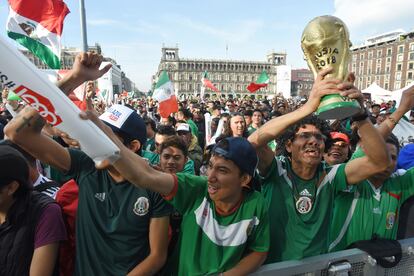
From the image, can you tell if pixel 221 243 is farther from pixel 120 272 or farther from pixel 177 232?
pixel 120 272

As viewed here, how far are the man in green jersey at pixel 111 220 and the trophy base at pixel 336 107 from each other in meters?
1.00

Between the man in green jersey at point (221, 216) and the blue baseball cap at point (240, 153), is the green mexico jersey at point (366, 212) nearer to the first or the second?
the man in green jersey at point (221, 216)

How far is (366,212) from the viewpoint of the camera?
7.27 feet

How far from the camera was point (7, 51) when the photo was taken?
1.20 m

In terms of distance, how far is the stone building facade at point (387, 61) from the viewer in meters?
67.2

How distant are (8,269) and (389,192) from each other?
2397mm

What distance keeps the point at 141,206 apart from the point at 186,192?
263 mm

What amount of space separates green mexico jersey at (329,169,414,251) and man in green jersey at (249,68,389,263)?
159 millimetres

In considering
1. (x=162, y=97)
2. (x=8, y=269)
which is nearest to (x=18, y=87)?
(x=8, y=269)

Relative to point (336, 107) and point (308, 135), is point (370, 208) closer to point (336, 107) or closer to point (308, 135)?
point (308, 135)

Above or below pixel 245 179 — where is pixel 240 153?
above

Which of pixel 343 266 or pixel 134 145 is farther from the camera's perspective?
pixel 134 145

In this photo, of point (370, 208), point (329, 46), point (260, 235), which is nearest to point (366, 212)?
point (370, 208)

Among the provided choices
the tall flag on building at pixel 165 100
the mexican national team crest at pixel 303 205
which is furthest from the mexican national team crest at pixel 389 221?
the tall flag on building at pixel 165 100
